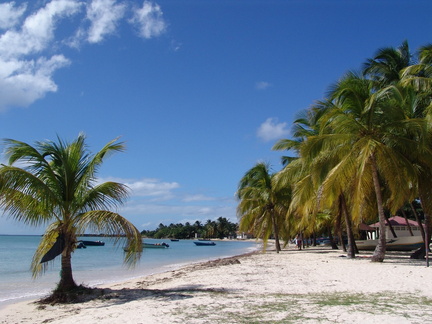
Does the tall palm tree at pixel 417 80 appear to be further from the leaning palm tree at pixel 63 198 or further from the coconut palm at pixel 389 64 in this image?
the leaning palm tree at pixel 63 198

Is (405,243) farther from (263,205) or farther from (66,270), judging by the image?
(66,270)

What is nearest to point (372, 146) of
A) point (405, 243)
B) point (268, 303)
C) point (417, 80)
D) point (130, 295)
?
point (417, 80)

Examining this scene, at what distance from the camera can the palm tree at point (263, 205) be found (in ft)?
82.6

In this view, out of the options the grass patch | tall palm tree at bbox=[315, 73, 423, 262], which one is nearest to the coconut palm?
tall palm tree at bbox=[315, 73, 423, 262]

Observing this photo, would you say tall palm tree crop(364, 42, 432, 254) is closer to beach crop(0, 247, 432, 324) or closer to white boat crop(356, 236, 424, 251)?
beach crop(0, 247, 432, 324)

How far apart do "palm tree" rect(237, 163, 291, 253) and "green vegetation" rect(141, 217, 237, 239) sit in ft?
367

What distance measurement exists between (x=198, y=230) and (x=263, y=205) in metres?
131

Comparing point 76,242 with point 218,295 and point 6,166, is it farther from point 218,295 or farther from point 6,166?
point 218,295

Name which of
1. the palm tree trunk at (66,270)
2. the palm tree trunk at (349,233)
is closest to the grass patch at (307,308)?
the palm tree trunk at (66,270)

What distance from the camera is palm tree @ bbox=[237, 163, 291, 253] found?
2517 centimetres

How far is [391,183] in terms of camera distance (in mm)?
13820

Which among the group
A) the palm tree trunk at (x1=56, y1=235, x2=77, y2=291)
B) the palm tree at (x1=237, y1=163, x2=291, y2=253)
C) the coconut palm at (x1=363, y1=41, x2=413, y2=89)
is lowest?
the palm tree trunk at (x1=56, y1=235, x2=77, y2=291)

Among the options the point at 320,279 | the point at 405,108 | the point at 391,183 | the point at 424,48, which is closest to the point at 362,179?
the point at 391,183

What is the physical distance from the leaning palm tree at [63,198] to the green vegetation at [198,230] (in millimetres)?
128755
